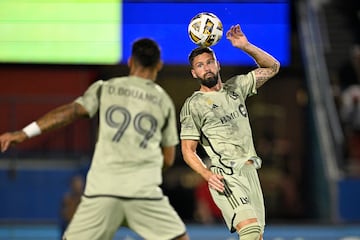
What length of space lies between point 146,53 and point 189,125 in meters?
0.89

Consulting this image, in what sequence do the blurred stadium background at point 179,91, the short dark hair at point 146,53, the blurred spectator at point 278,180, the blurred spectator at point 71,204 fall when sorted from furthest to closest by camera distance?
1. the blurred spectator at point 278,180
2. the blurred stadium background at point 179,91
3. the blurred spectator at point 71,204
4. the short dark hair at point 146,53

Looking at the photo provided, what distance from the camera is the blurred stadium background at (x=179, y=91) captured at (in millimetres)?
15891

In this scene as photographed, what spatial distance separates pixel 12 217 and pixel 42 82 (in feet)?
9.99

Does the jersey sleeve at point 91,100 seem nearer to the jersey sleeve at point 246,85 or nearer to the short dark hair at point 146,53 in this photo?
the short dark hair at point 146,53

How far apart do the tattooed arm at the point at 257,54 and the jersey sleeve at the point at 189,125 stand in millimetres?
627

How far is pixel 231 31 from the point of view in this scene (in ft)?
30.8

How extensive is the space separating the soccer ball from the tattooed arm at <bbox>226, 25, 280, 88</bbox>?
0.36 feet

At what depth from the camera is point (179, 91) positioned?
19.5 metres

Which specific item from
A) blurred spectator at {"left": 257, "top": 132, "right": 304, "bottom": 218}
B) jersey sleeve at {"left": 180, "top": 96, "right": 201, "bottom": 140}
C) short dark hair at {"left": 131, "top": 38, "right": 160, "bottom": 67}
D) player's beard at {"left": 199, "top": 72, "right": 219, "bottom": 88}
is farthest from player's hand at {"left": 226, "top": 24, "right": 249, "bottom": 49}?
blurred spectator at {"left": 257, "top": 132, "right": 304, "bottom": 218}

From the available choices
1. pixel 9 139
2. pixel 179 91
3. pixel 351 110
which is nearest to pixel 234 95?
pixel 9 139

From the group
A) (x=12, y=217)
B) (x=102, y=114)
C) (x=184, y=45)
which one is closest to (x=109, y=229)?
(x=102, y=114)

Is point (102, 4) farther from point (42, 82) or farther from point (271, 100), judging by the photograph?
point (271, 100)

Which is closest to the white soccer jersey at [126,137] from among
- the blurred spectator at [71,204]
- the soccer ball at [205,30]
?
the soccer ball at [205,30]

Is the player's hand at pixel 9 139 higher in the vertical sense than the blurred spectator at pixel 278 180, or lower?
higher
